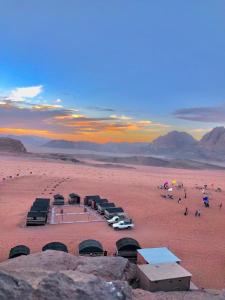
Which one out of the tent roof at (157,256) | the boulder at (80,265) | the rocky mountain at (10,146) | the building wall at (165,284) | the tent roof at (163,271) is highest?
the rocky mountain at (10,146)

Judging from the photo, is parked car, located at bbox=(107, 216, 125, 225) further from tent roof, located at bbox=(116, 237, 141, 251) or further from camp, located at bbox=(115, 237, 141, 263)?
camp, located at bbox=(115, 237, 141, 263)

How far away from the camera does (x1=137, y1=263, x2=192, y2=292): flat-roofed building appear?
20006mm

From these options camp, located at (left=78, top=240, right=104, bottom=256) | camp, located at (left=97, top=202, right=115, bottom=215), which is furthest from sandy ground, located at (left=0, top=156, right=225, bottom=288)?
camp, located at (left=97, top=202, right=115, bottom=215)

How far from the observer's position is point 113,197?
52438 mm

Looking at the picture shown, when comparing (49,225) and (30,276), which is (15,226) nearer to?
(49,225)

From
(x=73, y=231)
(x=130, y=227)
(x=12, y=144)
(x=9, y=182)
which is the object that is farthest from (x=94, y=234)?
(x=12, y=144)

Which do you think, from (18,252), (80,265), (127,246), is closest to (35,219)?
(18,252)

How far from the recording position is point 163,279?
20.2 m

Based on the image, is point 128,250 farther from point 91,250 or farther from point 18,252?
point 18,252

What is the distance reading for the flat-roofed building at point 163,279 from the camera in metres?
20.0

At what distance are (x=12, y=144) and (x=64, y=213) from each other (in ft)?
485

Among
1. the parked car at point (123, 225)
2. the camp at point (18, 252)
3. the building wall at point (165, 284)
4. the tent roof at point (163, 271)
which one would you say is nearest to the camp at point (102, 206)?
the parked car at point (123, 225)

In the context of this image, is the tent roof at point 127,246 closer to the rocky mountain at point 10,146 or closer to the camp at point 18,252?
the camp at point 18,252

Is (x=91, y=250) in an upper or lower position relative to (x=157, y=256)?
lower
